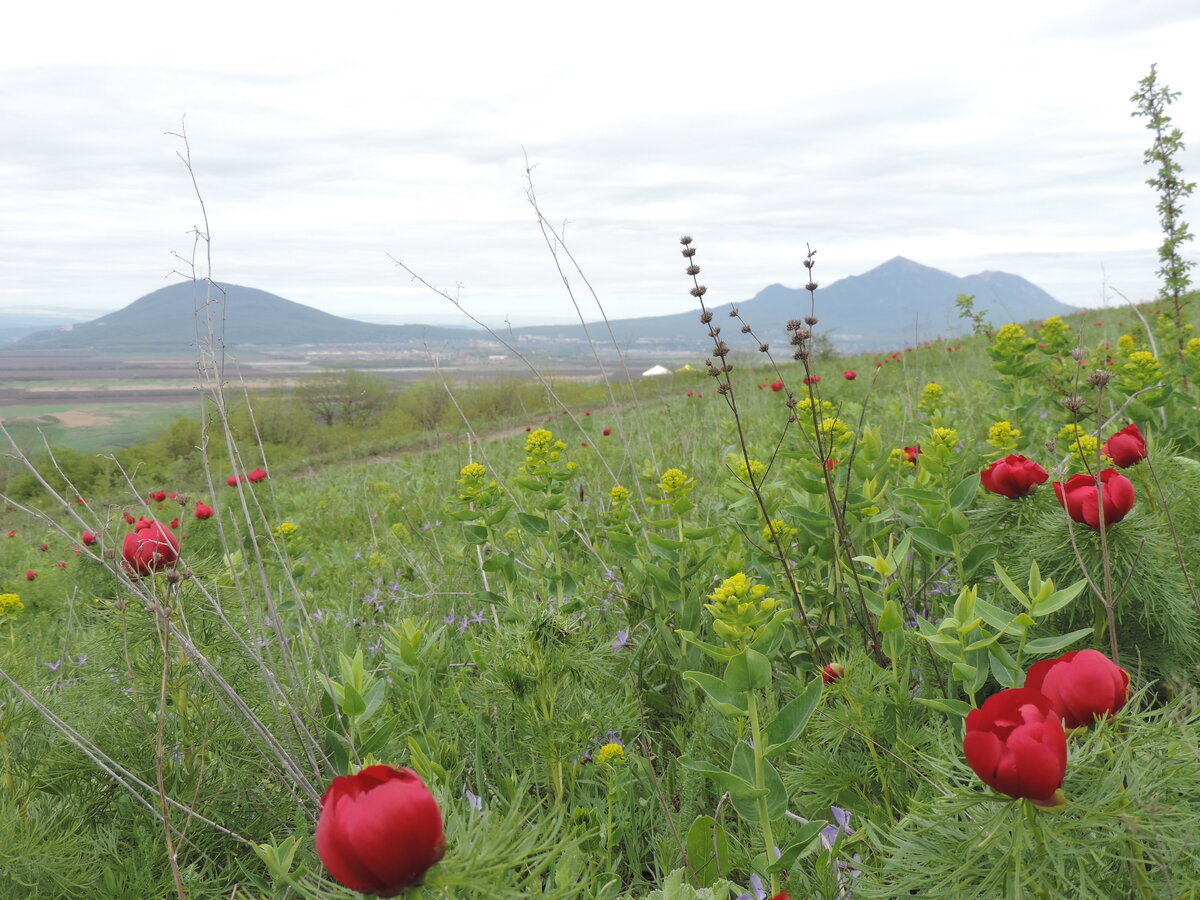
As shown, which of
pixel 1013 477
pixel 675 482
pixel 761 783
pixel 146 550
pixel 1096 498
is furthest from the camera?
pixel 675 482

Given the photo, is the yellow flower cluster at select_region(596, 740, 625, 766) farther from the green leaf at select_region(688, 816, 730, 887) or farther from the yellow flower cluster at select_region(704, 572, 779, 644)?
the yellow flower cluster at select_region(704, 572, 779, 644)

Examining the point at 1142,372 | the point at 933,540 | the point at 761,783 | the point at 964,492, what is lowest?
the point at 761,783

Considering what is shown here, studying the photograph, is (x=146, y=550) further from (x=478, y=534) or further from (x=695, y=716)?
(x=695, y=716)

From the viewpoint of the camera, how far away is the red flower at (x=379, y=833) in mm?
613

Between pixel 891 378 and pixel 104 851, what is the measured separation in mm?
8580

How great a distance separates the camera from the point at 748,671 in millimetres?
1175

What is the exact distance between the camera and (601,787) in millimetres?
1776

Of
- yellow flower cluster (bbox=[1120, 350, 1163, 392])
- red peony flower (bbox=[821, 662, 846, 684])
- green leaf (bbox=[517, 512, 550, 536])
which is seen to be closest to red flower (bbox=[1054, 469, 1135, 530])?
red peony flower (bbox=[821, 662, 846, 684])

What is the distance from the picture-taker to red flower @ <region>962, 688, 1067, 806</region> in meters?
0.70

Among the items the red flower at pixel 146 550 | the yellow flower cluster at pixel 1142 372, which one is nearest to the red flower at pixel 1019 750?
the red flower at pixel 146 550

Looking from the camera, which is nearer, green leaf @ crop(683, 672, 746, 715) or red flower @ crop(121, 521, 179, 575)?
green leaf @ crop(683, 672, 746, 715)

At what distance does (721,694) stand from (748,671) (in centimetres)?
10

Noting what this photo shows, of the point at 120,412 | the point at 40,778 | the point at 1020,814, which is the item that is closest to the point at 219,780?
the point at 40,778

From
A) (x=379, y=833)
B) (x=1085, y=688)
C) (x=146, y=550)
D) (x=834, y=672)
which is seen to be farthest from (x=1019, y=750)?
(x=146, y=550)
